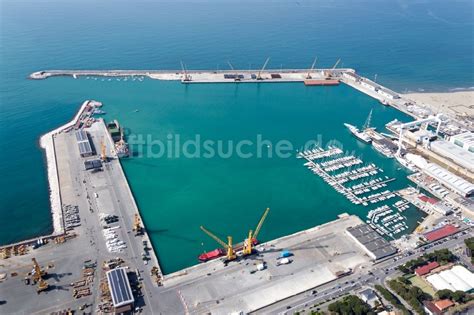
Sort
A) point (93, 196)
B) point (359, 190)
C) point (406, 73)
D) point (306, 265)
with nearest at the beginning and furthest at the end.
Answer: point (306, 265), point (93, 196), point (359, 190), point (406, 73)

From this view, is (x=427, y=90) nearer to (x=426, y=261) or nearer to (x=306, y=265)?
(x=426, y=261)

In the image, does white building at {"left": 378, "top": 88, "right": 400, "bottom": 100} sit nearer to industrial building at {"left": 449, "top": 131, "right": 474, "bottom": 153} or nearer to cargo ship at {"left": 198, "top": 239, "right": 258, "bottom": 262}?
industrial building at {"left": 449, "top": 131, "right": 474, "bottom": 153}

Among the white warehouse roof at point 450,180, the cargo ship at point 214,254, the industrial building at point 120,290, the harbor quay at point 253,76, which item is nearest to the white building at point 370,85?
the harbor quay at point 253,76

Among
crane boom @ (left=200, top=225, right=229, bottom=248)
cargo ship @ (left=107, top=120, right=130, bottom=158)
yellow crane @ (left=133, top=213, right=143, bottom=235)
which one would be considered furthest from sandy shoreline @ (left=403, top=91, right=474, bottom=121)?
yellow crane @ (left=133, top=213, right=143, bottom=235)

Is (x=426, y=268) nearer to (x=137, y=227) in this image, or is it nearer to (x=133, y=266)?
(x=133, y=266)

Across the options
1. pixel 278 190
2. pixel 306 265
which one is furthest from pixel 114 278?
pixel 278 190

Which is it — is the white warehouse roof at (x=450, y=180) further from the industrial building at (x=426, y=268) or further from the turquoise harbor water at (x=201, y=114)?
the industrial building at (x=426, y=268)

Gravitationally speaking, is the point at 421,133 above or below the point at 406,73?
below
